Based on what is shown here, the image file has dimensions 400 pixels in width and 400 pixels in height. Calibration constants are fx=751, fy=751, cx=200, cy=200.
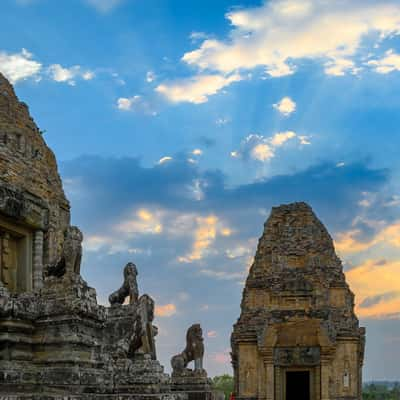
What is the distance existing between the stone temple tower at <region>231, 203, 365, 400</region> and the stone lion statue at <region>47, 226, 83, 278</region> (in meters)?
23.0

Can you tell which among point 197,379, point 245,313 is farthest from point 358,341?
point 197,379

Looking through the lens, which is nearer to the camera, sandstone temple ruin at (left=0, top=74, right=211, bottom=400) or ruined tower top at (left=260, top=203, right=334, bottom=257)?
sandstone temple ruin at (left=0, top=74, right=211, bottom=400)

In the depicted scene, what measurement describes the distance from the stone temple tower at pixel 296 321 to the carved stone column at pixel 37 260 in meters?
22.0

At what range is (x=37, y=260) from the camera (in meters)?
12.6

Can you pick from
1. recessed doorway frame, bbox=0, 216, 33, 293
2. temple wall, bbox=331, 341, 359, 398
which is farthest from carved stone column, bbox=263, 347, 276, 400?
recessed doorway frame, bbox=0, 216, 33, 293

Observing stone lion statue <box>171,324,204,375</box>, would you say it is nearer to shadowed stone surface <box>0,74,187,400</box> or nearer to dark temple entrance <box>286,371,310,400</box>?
shadowed stone surface <box>0,74,187,400</box>

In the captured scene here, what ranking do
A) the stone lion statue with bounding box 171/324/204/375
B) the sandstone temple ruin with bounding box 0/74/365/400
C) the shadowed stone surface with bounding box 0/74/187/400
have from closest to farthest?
the shadowed stone surface with bounding box 0/74/187/400
the sandstone temple ruin with bounding box 0/74/365/400
the stone lion statue with bounding box 171/324/204/375

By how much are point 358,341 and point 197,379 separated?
15191 mm

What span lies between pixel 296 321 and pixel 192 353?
13.5 m

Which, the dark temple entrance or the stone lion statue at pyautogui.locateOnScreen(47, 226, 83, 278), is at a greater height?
the stone lion statue at pyautogui.locateOnScreen(47, 226, 83, 278)

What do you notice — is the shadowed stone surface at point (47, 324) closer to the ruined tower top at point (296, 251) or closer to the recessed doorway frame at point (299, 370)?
the recessed doorway frame at point (299, 370)

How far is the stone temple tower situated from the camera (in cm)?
3334

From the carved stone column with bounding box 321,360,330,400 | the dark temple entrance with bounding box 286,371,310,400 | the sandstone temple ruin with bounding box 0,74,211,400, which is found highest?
the sandstone temple ruin with bounding box 0,74,211,400

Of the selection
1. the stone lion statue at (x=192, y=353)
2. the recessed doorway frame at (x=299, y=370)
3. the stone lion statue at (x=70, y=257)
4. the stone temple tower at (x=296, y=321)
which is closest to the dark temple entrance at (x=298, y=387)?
the stone temple tower at (x=296, y=321)
